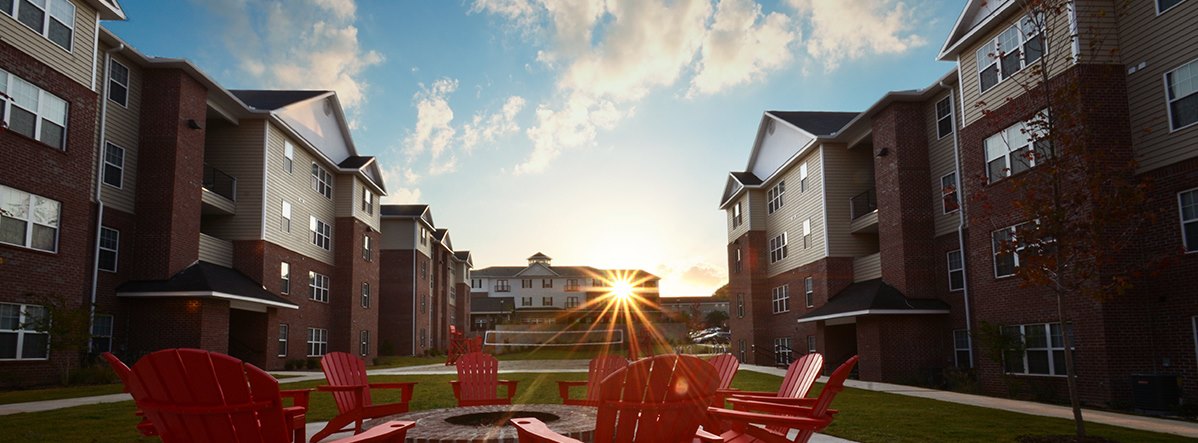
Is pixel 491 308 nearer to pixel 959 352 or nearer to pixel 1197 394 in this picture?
pixel 959 352

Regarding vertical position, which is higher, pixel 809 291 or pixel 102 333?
pixel 809 291

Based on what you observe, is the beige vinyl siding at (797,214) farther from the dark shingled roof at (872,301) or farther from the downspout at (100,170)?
the downspout at (100,170)

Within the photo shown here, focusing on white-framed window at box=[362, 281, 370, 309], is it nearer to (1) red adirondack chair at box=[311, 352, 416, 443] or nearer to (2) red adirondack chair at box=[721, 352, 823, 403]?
(1) red adirondack chair at box=[311, 352, 416, 443]

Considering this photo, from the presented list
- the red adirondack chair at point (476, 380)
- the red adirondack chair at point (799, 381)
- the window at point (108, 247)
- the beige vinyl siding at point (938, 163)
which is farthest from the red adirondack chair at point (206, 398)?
the beige vinyl siding at point (938, 163)

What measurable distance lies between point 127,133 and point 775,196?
2520cm

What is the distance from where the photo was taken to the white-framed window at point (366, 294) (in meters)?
36.5

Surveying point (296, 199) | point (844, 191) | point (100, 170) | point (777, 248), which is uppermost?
point (296, 199)

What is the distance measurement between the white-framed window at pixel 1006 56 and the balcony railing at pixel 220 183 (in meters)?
24.3

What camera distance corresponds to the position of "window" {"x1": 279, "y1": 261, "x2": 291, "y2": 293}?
92.4 feet

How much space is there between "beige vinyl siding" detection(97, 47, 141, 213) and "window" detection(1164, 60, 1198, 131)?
25022mm

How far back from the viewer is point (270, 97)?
30734 millimetres

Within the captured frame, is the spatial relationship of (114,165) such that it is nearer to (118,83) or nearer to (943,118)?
(118,83)

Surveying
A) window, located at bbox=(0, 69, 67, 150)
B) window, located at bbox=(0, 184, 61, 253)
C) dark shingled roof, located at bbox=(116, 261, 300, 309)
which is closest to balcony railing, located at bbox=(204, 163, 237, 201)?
dark shingled roof, located at bbox=(116, 261, 300, 309)

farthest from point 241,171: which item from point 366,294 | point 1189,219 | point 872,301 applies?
point 1189,219
